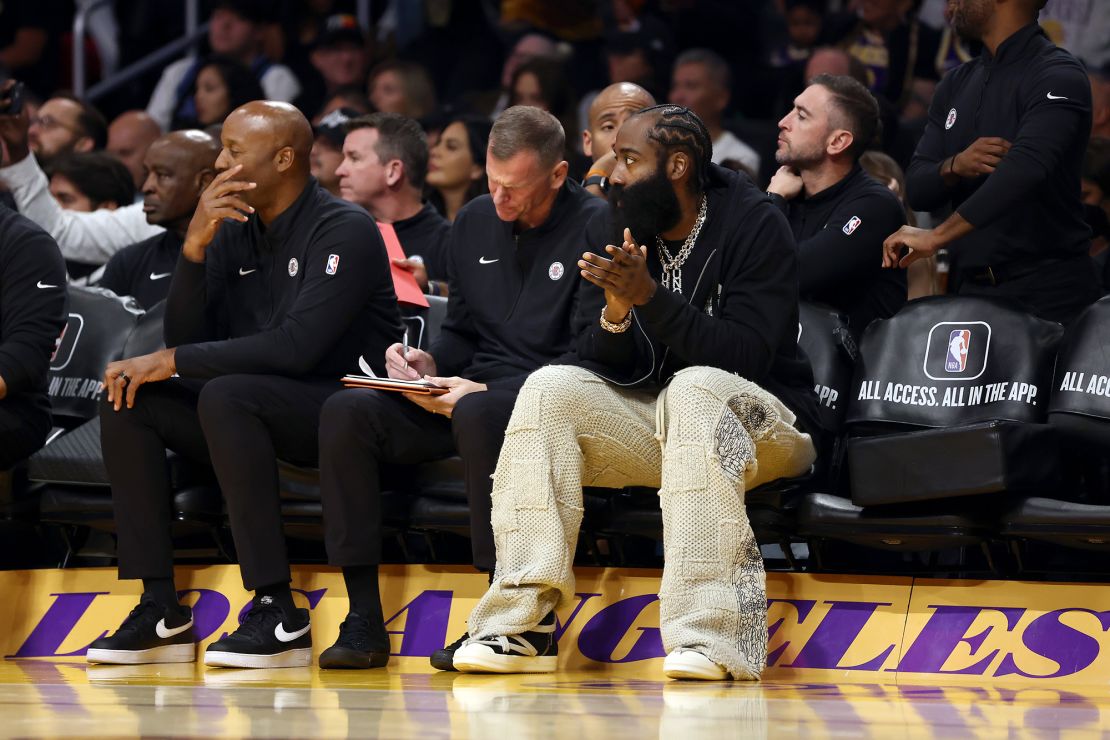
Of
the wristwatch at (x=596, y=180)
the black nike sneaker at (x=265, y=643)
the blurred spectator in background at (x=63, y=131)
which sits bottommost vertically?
the black nike sneaker at (x=265, y=643)

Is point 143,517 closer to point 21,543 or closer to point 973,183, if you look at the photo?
point 21,543

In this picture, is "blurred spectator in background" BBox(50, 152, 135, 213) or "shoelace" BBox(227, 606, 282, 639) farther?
"blurred spectator in background" BBox(50, 152, 135, 213)

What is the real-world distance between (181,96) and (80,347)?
432cm

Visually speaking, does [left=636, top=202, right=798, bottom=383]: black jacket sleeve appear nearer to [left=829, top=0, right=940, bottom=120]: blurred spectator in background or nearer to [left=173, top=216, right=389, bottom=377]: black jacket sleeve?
[left=173, top=216, right=389, bottom=377]: black jacket sleeve

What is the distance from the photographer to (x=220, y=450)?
469 centimetres

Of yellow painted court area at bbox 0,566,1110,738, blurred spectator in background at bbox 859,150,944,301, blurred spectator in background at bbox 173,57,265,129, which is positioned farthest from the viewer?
blurred spectator in background at bbox 173,57,265,129

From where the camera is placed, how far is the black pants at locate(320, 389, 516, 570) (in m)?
4.49

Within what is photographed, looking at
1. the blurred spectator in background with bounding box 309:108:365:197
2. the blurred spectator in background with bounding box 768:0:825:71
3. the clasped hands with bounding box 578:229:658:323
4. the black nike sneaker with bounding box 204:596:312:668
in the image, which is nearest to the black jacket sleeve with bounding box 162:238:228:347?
the black nike sneaker with bounding box 204:596:312:668

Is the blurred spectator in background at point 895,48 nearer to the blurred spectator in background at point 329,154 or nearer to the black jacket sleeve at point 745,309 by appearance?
the blurred spectator in background at point 329,154

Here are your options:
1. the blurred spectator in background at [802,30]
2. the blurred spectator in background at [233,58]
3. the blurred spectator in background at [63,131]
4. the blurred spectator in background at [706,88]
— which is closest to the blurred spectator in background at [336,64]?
the blurred spectator in background at [233,58]

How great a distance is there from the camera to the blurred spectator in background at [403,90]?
28.4 feet

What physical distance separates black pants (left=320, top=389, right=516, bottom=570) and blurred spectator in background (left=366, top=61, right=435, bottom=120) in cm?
413

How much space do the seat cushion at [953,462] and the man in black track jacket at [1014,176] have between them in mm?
701

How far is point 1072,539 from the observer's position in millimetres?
4238
